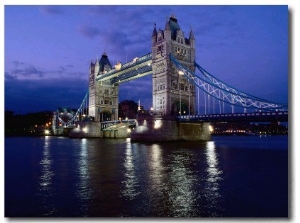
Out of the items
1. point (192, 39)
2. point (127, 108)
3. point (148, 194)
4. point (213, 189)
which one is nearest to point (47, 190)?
point (148, 194)

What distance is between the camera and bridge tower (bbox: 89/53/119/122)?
71.9 meters

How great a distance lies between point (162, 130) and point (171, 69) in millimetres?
10429

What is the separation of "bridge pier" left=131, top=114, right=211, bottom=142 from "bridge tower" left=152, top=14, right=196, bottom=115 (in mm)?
2981

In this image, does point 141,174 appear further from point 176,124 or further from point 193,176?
point 176,124

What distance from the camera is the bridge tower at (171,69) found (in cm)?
4538

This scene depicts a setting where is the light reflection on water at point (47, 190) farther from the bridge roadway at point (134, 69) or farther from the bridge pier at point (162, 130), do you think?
the bridge roadway at point (134, 69)

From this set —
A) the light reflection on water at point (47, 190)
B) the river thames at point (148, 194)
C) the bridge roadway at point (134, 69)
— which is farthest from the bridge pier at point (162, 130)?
the light reflection on water at point (47, 190)

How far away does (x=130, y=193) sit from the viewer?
9859 mm

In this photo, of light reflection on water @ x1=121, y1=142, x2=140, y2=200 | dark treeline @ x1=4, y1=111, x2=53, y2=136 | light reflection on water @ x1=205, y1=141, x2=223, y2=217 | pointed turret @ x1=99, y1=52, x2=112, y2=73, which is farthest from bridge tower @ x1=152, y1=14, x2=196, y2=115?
dark treeline @ x1=4, y1=111, x2=53, y2=136

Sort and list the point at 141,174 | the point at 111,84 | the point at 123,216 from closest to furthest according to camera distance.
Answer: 1. the point at 123,216
2. the point at 141,174
3. the point at 111,84

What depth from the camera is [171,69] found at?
45.8 m

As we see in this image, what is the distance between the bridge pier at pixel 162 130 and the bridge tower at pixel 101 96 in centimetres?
2989
